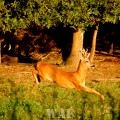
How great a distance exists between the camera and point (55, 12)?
16031 mm

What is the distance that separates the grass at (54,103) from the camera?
9.42 meters

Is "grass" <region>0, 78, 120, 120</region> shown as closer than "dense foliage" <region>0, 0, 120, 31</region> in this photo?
Yes

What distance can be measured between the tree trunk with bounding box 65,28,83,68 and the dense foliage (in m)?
3.02

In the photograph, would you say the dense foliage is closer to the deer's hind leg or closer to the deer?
the deer's hind leg

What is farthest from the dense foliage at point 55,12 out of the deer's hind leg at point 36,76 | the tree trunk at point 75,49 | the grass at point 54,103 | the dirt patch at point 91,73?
the grass at point 54,103

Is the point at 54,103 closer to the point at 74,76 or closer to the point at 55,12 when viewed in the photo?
the point at 74,76

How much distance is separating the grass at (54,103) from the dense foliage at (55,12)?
3.86 metres

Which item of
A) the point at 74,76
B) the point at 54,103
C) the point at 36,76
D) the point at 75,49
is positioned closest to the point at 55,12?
the point at 36,76

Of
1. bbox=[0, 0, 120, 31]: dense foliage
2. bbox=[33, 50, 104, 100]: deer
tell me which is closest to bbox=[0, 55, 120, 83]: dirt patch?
bbox=[0, 0, 120, 31]: dense foliage

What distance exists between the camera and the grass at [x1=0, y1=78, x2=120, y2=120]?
371 inches

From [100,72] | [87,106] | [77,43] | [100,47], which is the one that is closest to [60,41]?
[77,43]

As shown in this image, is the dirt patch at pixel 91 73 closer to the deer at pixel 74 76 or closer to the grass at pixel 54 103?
the deer at pixel 74 76

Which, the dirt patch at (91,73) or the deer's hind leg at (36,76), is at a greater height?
the deer's hind leg at (36,76)

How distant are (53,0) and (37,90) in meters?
4.62
